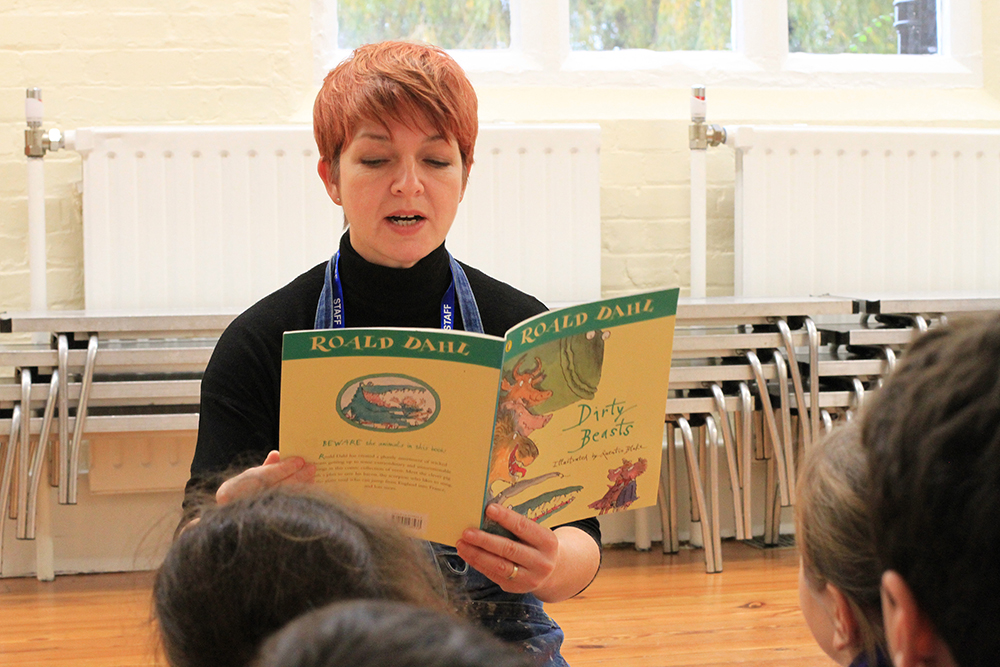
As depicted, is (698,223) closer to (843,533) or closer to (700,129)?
(700,129)

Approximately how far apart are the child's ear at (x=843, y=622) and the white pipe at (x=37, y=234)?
2.56 metres

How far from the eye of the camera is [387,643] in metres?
0.38

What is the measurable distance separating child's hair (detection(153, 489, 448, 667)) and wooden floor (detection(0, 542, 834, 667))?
136cm

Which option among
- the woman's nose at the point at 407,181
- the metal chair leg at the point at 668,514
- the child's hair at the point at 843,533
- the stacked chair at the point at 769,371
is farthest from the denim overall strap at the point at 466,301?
the metal chair leg at the point at 668,514

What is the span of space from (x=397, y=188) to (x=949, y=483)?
0.89 metres

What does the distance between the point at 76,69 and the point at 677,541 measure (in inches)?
89.6

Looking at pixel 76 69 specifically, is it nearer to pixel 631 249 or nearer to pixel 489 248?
pixel 489 248

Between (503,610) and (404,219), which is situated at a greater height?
(404,219)

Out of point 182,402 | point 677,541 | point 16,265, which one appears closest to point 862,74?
point 677,541

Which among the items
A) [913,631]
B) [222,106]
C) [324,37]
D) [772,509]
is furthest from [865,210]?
[913,631]

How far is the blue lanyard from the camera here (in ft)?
4.25

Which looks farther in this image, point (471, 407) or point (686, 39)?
point (686, 39)

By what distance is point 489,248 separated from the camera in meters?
3.00

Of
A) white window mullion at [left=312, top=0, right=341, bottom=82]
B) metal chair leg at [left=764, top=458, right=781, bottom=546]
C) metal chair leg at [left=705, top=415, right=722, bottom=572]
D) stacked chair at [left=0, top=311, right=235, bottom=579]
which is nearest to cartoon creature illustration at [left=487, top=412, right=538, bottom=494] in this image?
stacked chair at [left=0, top=311, right=235, bottom=579]
